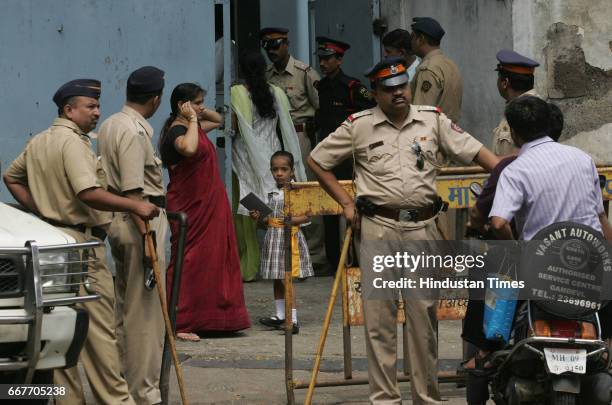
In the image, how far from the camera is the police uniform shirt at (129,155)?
25.5 feet

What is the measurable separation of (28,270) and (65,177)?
1120 mm

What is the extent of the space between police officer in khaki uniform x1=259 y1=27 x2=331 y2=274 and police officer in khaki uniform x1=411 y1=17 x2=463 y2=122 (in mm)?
1682

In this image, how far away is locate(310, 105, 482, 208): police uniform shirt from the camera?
7812 millimetres

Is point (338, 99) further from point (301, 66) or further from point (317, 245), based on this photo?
point (317, 245)

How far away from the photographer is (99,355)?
7.49 metres

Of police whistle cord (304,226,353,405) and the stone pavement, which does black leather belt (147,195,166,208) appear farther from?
the stone pavement

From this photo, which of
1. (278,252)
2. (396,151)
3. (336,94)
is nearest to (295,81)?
(336,94)

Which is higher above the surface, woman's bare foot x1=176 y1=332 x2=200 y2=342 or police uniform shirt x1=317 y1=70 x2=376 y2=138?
police uniform shirt x1=317 y1=70 x2=376 y2=138

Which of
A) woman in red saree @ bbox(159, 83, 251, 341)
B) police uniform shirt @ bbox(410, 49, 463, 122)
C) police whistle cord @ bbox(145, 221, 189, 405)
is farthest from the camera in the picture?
police uniform shirt @ bbox(410, 49, 463, 122)

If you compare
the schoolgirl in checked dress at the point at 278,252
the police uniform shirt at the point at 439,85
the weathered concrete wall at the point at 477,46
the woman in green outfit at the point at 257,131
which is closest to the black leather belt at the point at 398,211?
the schoolgirl in checked dress at the point at 278,252

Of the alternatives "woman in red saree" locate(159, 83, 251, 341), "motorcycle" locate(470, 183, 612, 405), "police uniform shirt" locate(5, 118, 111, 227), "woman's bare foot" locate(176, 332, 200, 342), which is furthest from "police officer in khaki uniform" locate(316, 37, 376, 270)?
"motorcycle" locate(470, 183, 612, 405)

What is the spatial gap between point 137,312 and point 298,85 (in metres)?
5.22

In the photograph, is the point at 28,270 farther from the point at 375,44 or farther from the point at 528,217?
the point at 375,44

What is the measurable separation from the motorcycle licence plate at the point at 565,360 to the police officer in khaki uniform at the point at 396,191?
1.37m
